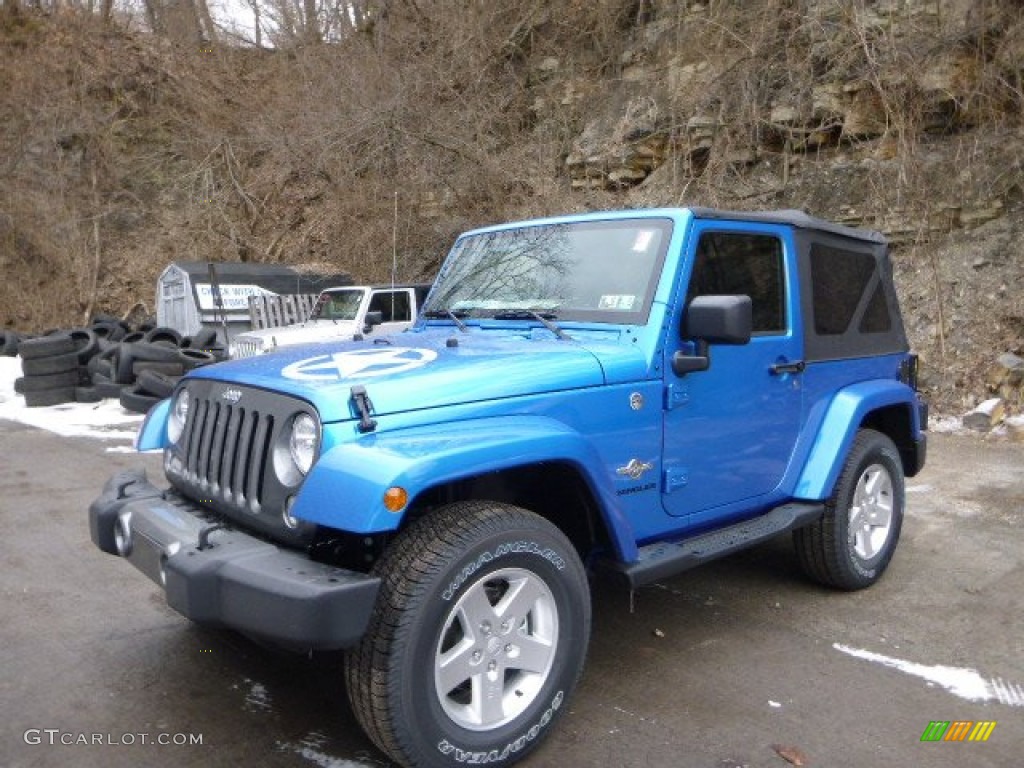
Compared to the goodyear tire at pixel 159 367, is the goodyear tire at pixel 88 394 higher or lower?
lower

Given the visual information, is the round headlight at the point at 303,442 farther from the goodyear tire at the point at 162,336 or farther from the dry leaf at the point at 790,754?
the goodyear tire at the point at 162,336

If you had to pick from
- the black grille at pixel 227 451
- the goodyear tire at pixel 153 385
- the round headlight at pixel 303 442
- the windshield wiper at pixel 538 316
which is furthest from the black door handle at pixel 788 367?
the goodyear tire at pixel 153 385

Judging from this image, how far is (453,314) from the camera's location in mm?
4043

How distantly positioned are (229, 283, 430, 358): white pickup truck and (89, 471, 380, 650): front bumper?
27.2ft

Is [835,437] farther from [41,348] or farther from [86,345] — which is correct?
[86,345]

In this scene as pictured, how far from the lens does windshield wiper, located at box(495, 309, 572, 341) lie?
3441mm

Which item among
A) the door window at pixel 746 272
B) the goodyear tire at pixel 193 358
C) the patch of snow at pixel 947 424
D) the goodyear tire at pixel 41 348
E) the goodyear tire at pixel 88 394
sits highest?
the door window at pixel 746 272

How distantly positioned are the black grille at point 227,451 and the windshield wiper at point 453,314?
1187 millimetres

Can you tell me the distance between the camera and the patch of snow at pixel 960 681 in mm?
3232

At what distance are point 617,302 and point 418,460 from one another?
4.50ft

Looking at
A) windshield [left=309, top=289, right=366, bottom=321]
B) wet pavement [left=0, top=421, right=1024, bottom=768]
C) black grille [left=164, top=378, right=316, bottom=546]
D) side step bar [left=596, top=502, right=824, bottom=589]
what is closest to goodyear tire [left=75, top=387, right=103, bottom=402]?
windshield [left=309, top=289, right=366, bottom=321]

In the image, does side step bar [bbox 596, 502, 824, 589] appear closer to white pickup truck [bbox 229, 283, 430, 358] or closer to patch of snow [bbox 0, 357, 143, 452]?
patch of snow [bbox 0, 357, 143, 452]

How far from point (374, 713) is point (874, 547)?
3.11 meters

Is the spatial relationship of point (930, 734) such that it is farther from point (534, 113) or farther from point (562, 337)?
point (534, 113)
